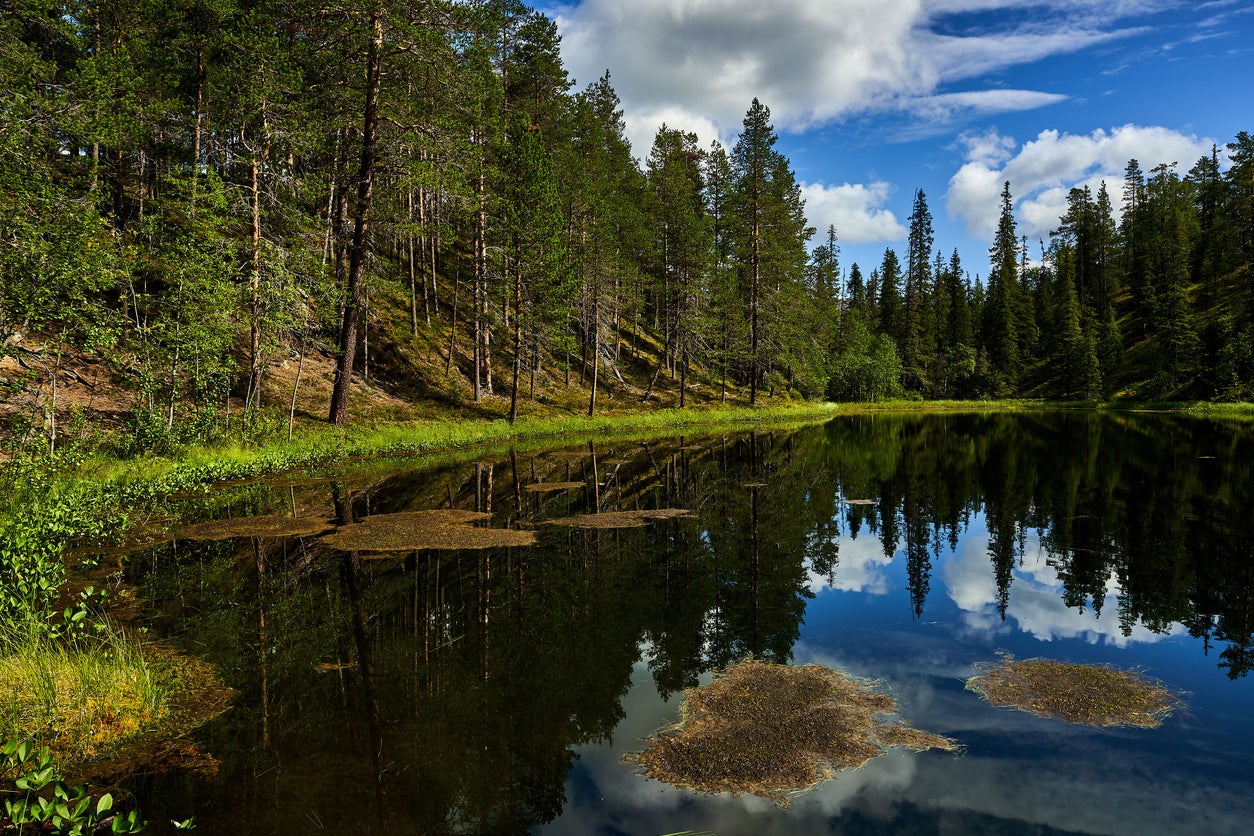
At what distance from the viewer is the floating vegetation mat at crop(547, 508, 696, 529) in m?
14.4

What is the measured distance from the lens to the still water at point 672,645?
5.00 meters

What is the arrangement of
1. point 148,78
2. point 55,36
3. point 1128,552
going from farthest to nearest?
point 55,36 → point 148,78 → point 1128,552

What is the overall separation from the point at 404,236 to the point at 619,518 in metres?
27.3

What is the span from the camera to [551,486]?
63.1ft

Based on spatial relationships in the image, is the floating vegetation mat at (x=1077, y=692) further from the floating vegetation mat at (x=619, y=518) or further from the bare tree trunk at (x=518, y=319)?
the bare tree trunk at (x=518, y=319)

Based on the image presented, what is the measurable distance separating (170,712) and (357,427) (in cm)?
2060

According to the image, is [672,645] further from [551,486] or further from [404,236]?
[404,236]

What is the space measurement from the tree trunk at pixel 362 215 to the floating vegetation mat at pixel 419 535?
11.4m

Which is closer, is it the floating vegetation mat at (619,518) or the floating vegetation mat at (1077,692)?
the floating vegetation mat at (1077,692)

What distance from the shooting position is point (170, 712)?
6137 mm

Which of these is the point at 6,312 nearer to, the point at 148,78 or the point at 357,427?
the point at 357,427

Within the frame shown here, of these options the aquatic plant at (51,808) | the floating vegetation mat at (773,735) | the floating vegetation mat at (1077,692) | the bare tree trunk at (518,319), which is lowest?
the floating vegetation mat at (773,735)

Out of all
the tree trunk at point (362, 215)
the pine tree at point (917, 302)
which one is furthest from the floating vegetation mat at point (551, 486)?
A: the pine tree at point (917, 302)

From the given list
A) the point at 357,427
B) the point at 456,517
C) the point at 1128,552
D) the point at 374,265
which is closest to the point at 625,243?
the point at 374,265
